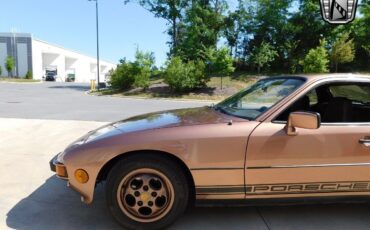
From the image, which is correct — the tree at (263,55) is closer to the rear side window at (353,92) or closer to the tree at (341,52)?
the tree at (341,52)

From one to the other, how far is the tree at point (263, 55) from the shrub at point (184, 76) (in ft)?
24.0

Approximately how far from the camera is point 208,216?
139 inches

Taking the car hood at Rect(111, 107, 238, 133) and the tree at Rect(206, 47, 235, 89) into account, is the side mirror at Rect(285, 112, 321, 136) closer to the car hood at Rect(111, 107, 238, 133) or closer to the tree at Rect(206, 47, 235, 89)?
the car hood at Rect(111, 107, 238, 133)

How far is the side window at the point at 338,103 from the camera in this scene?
3.37 m

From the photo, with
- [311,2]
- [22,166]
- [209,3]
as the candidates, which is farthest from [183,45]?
[22,166]

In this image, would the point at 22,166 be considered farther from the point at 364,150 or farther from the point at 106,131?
the point at 364,150

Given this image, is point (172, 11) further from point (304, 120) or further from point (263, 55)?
point (304, 120)

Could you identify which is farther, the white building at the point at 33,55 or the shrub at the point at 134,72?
the white building at the point at 33,55

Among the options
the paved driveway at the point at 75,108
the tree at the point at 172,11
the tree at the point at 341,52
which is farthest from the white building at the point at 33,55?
the paved driveway at the point at 75,108

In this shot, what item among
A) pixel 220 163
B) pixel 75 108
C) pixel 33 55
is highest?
pixel 33 55

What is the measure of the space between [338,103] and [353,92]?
0.32 m

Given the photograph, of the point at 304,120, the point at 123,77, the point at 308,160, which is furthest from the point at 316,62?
the point at 304,120

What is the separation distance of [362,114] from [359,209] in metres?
1.05

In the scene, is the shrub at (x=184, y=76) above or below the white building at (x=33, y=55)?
below
